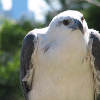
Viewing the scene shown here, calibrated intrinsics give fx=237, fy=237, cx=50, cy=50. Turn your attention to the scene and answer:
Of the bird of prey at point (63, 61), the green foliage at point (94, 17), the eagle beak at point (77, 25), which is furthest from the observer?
the green foliage at point (94, 17)

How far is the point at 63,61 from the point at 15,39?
11.6m

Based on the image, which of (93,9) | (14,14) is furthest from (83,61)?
→ (14,14)

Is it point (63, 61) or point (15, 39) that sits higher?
point (15, 39)

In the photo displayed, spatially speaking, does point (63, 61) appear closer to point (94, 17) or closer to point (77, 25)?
point (77, 25)

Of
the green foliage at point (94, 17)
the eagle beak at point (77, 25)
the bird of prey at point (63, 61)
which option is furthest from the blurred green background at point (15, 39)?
the eagle beak at point (77, 25)

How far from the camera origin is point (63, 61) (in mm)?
3387

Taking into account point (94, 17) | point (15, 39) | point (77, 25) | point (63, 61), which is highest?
point (15, 39)

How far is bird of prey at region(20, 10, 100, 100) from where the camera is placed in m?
3.29

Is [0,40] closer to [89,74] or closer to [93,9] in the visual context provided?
[93,9]

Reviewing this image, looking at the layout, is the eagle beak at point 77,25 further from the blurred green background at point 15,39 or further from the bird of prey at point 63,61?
the blurred green background at point 15,39

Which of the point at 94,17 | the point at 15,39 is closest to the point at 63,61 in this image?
the point at 94,17

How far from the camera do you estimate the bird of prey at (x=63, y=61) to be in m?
3.29

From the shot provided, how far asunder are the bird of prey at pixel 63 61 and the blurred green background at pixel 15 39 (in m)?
5.96

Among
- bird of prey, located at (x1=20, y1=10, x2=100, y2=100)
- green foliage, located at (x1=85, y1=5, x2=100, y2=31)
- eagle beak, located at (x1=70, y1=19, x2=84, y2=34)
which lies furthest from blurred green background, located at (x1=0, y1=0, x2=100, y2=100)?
eagle beak, located at (x1=70, y1=19, x2=84, y2=34)
